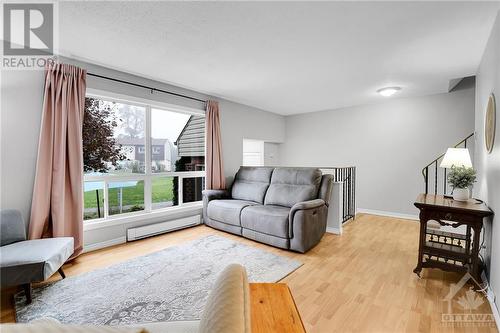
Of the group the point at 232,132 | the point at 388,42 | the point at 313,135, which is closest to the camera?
the point at 388,42

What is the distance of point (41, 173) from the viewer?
8.12 ft

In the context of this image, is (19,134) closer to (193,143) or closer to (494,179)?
(193,143)

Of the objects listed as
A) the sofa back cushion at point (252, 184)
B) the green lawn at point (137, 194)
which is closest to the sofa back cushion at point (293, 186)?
the sofa back cushion at point (252, 184)

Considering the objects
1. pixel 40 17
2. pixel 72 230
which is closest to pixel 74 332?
pixel 40 17

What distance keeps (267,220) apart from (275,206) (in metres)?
0.50

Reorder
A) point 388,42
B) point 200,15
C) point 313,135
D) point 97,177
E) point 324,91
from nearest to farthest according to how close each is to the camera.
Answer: point 200,15, point 388,42, point 97,177, point 324,91, point 313,135

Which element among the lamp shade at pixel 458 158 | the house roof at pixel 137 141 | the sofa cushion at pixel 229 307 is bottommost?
the sofa cushion at pixel 229 307

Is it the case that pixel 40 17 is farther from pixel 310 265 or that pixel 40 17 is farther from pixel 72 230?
pixel 310 265

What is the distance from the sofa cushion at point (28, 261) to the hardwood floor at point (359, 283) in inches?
11.2

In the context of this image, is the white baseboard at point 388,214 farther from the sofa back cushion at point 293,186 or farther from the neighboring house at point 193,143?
the neighboring house at point 193,143

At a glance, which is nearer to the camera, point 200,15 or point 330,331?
point 330,331

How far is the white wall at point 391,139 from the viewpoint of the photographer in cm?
420

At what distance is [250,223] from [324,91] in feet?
9.01

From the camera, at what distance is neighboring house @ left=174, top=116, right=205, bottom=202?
417 cm
